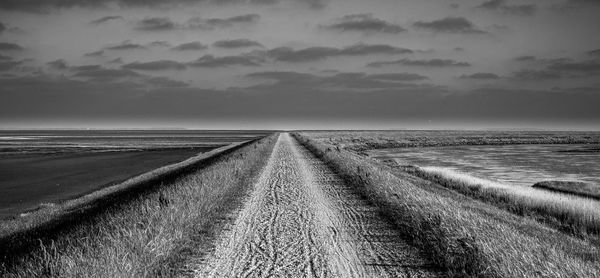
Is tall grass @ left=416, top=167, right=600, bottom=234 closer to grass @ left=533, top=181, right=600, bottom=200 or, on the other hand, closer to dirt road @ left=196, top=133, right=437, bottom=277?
grass @ left=533, top=181, right=600, bottom=200

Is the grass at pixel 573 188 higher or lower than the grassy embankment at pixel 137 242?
lower

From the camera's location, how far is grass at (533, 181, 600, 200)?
796 inches

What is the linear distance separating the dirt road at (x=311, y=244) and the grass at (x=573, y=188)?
1285 centimetres

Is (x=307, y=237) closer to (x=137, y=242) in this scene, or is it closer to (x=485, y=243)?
(x=137, y=242)

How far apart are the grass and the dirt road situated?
1285 centimetres

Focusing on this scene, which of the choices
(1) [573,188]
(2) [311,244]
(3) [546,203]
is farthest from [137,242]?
(1) [573,188]

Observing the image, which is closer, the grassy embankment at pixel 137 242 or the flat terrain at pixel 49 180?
the grassy embankment at pixel 137 242

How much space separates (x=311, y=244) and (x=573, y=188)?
19058 mm

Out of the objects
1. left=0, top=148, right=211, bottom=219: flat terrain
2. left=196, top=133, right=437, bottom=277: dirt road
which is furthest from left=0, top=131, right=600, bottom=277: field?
left=0, top=148, right=211, bottom=219: flat terrain

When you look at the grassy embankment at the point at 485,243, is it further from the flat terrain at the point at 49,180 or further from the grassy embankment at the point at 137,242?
the flat terrain at the point at 49,180

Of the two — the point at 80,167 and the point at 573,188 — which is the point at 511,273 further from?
the point at 80,167

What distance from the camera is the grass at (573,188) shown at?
2022cm

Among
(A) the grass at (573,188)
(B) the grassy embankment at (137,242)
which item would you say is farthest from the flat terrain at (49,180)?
(A) the grass at (573,188)

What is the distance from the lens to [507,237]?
28.2ft
